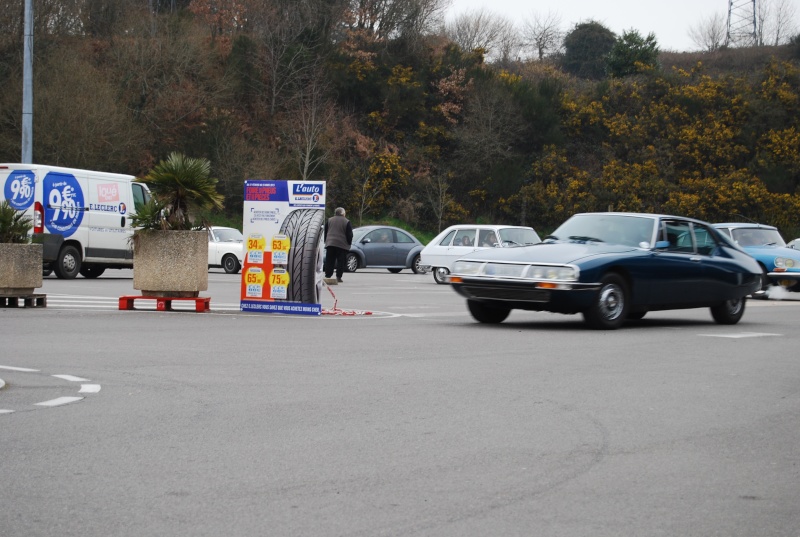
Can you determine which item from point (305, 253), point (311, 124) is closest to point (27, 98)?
point (305, 253)

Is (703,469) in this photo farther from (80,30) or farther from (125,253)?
(80,30)

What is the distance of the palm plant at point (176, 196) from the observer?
55.4 ft

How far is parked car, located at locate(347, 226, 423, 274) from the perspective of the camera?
36594 millimetres

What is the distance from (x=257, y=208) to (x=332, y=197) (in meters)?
38.8

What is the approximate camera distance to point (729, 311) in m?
16.5

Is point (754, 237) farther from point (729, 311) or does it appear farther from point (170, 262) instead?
point (170, 262)

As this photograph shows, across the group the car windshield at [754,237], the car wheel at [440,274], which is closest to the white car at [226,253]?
the car wheel at [440,274]

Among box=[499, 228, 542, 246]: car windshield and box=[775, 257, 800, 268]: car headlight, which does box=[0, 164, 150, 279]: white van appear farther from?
box=[775, 257, 800, 268]: car headlight

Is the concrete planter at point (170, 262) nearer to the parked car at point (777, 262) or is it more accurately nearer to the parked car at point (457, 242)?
the parked car at point (777, 262)

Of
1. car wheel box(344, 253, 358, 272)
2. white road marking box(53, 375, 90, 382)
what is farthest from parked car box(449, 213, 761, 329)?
car wheel box(344, 253, 358, 272)

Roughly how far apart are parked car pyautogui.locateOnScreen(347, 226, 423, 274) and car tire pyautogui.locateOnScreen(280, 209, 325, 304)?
19626 millimetres

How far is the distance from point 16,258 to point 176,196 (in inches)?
95.1

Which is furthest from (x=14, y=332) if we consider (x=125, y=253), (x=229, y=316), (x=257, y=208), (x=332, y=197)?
(x=332, y=197)

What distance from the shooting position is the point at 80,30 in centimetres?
4962
